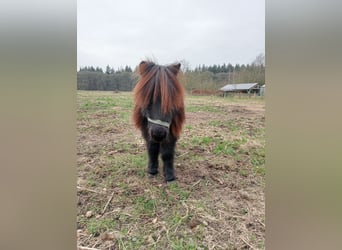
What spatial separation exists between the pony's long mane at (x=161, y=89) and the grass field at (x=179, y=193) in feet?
1.00

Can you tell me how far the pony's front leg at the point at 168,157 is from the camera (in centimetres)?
147

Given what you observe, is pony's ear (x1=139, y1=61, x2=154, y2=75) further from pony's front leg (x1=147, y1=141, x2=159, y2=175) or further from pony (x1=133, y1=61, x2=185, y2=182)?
pony's front leg (x1=147, y1=141, x2=159, y2=175)

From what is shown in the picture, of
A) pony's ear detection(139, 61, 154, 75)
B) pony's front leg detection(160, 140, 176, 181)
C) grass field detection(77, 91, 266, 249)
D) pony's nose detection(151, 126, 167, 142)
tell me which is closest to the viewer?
grass field detection(77, 91, 266, 249)

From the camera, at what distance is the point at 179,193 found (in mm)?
1362

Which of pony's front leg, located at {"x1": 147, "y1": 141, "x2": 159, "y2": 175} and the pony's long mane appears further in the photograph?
pony's front leg, located at {"x1": 147, "y1": 141, "x2": 159, "y2": 175}

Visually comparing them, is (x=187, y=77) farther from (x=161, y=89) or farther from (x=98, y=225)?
(x=98, y=225)

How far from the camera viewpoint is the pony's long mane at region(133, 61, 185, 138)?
122 cm

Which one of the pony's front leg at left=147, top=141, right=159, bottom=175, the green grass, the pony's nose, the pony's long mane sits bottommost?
the green grass

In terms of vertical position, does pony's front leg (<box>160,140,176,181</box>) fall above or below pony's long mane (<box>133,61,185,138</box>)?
below

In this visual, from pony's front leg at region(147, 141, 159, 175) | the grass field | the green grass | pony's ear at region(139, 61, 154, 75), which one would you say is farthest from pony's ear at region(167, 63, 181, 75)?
the green grass

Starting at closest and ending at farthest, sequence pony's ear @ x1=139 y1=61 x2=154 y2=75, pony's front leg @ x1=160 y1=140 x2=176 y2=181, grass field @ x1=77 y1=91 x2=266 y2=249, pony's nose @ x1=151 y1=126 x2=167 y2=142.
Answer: grass field @ x1=77 y1=91 x2=266 y2=249
pony's nose @ x1=151 y1=126 x2=167 y2=142
pony's ear @ x1=139 y1=61 x2=154 y2=75
pony's front leg @ x1=160 y1=140 x2=176 y2=181

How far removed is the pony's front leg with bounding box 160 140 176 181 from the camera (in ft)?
4.84

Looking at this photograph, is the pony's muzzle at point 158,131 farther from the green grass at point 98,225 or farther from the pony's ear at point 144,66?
the green grass at point 98,225
